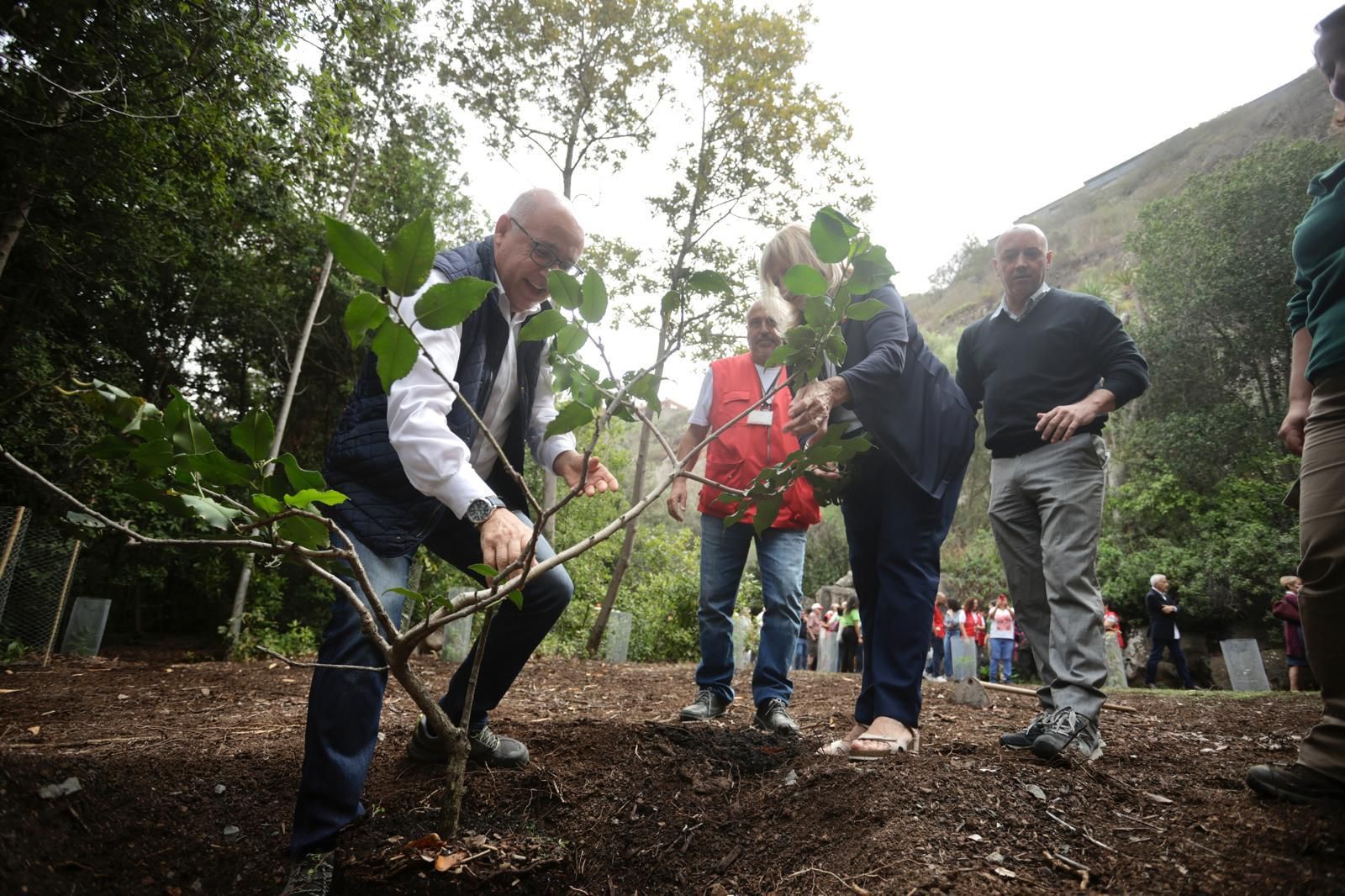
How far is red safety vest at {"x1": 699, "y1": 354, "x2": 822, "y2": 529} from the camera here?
9.86 ft

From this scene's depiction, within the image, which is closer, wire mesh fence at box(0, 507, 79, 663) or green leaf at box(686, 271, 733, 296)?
green leaf at box(686, 271, 733, 296)

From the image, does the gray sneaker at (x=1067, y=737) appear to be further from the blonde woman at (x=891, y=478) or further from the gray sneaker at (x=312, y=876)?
the gray sneaker at (x=312, y=876)

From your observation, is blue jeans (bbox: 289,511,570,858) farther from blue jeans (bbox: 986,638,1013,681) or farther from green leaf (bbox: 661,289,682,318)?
blue jeans (bbox: 986,638,1013,681)

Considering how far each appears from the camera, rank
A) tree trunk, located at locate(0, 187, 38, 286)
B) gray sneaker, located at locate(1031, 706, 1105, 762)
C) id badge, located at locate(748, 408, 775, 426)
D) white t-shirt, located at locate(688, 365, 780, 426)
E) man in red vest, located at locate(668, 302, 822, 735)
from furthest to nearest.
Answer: tree trunk, located at locate(0, 187, 38, 286), white t-shirt, located at locate(688, 365, 780, 426), id badge, located at locate(748, 408, 775, 426), man in red vest, located at locate(668, 302, 822, 735), gray sneaker, located at locate(1031, 706, 1105, 762)

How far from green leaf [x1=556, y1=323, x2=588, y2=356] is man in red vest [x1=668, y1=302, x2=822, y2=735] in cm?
144

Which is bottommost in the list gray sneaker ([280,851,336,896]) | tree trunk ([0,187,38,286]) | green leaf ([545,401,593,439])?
gray sneaker ([280,851,336,896])

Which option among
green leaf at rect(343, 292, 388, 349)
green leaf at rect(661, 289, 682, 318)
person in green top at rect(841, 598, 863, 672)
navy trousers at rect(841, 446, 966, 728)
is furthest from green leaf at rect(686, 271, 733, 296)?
person in green top at rect(841, 598, 863, 672)

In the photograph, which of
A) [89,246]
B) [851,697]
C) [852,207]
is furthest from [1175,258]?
[89,246]

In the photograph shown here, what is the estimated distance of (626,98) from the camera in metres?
8.61

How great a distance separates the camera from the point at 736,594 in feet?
9.89

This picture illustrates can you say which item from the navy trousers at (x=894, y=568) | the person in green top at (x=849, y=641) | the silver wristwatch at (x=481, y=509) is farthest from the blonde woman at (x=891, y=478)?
the person in green top at (x=849, y=641)

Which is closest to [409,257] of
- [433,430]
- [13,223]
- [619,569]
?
[433,430]

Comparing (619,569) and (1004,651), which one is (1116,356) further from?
(1004,651)

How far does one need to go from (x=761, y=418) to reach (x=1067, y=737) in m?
1.75
